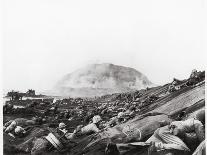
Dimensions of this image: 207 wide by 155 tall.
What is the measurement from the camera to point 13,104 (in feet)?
25.0

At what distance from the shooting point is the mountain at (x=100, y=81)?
7.28 metres

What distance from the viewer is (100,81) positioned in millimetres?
7449

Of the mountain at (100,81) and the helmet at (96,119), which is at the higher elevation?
the mountain at (100,81)

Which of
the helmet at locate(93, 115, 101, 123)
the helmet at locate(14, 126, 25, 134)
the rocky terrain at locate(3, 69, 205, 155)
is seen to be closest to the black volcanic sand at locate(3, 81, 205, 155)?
the rocky terrain at locate(3, 69, 205, 155)

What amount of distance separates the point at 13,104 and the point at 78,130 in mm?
1114

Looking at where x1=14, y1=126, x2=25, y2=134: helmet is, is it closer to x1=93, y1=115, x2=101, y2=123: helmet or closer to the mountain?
the mountain

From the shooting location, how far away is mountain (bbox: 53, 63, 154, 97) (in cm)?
728

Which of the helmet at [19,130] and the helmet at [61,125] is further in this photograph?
the helmet at [19,130]

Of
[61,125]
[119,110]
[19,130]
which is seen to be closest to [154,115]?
[119,110]

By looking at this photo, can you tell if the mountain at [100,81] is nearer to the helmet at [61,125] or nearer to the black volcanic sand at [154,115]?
the black volcanic sand at [154,115]

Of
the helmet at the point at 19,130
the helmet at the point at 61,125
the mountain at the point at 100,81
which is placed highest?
the mountain at the point at 100,81

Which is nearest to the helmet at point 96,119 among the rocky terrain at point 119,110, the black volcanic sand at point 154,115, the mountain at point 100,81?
the rocky terrain at point 119,110

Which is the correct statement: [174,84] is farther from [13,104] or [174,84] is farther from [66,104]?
[13,104]

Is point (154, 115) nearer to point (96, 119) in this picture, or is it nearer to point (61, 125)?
point (96, 119)
